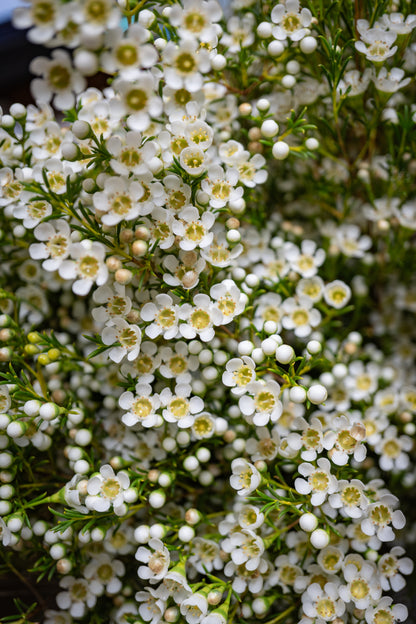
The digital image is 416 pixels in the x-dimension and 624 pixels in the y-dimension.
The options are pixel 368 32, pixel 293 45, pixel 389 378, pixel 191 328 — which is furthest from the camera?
pixel 389 378

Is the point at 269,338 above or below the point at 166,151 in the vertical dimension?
below

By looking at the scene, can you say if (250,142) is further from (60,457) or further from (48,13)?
(60,457)

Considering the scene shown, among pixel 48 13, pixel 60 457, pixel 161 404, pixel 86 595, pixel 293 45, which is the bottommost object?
pixel 86 595

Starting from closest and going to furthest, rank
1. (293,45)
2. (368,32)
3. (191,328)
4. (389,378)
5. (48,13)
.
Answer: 1. (48,13)
2. (191,328)
3. (368,32)
4. (293,45)
5. (389,378)

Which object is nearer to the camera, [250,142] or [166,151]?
[166,151]

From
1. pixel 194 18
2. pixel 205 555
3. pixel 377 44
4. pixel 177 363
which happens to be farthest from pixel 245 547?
pixel 377 44

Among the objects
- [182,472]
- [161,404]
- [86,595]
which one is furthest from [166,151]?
[86,595]

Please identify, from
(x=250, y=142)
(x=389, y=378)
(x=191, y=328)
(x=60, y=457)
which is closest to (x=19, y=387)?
(x=60, y=457)

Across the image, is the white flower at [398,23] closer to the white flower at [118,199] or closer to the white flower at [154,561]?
the white flower at [118,199]

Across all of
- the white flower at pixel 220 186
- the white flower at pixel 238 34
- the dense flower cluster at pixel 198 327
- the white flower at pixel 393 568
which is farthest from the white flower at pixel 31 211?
the white flower at pixel 393 568

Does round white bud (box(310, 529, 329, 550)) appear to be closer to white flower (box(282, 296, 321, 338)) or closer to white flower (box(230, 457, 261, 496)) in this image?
white flower (box(230, 457, 261, 496))
